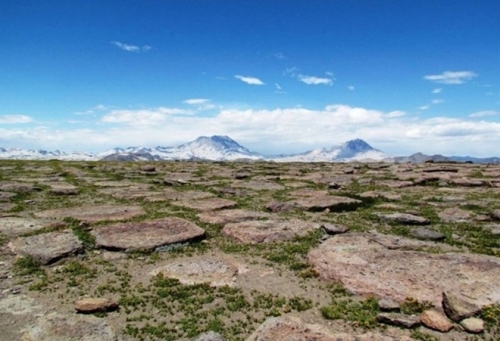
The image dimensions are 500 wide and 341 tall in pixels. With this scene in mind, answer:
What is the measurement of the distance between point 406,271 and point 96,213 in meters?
23.4

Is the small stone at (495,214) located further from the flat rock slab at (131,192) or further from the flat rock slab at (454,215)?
the flat rock slab at (131,192)

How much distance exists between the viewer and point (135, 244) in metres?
24.2

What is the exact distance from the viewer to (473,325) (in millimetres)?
14703

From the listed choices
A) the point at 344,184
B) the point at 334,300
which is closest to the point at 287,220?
the point at 334,300

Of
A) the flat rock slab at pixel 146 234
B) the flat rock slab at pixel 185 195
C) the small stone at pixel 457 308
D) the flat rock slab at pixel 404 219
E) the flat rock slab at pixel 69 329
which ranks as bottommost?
the flat rock slab at pixel 69 329

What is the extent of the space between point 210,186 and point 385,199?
2117 centimetres

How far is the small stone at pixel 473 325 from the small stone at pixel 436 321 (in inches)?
18.6

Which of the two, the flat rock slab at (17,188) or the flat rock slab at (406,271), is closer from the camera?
the flat rock slab at (406,271)

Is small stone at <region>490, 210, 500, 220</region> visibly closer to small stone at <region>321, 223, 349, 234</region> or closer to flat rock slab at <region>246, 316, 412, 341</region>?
small stone at <region>321, 223, 349, 234</region>

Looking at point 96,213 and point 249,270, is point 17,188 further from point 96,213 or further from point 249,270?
point 249,270

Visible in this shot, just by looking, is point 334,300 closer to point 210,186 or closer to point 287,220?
point 287,220

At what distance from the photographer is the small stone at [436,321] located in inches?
583

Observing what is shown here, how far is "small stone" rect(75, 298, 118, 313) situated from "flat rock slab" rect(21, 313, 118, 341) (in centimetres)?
35

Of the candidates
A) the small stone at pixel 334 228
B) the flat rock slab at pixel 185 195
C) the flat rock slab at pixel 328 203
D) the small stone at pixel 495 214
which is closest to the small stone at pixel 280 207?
the flat rock slab at pixel 328 203
